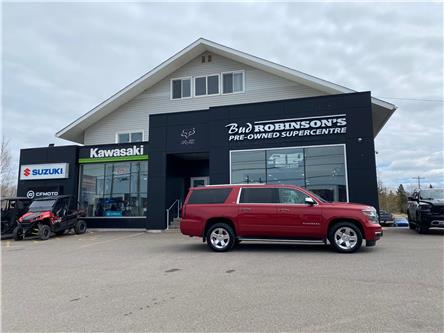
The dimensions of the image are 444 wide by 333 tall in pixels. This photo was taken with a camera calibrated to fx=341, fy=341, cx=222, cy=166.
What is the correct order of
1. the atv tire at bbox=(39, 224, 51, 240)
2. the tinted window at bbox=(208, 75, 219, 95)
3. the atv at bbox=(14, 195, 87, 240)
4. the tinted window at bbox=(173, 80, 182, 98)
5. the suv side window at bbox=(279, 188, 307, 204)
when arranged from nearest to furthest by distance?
the suv side window at bbox=(279, 188, 307, 204) → the atv tire at bbox=(39, 224, 51, 240) → the atv at bbox=(14, 195, 87, 240) → the tinted window at bbox=(208, 75, 219, 95) → the tinted window at bbox=(173, 80, 182, 98)

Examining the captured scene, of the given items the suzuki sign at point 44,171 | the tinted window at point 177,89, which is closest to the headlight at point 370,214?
the tinted window at point 177,89

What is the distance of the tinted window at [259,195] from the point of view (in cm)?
998

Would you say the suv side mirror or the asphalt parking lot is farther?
the suv side mirror

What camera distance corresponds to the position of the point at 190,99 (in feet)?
68.2

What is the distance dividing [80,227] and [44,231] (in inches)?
95.1

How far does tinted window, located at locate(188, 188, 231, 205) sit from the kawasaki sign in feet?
28.9

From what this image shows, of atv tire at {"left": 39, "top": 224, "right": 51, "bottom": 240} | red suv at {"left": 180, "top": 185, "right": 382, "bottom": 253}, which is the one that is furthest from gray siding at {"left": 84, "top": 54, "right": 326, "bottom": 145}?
red suv at {"left": 180, "top": 185, "right": 382, "bottom": 253}

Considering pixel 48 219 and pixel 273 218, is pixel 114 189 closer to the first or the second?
pixel 48 219

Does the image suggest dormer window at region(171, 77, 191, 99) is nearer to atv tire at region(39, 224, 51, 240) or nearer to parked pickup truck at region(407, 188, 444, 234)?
atv tire at region(39, 224, 51, 240)

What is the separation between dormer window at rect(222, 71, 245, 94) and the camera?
2019 cm

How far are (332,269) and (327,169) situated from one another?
864 centimetres

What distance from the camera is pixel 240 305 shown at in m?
5.07

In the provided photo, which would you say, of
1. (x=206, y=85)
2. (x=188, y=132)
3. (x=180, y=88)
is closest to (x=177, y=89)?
(x=180, y=88)

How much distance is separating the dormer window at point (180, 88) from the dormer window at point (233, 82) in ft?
7.51
